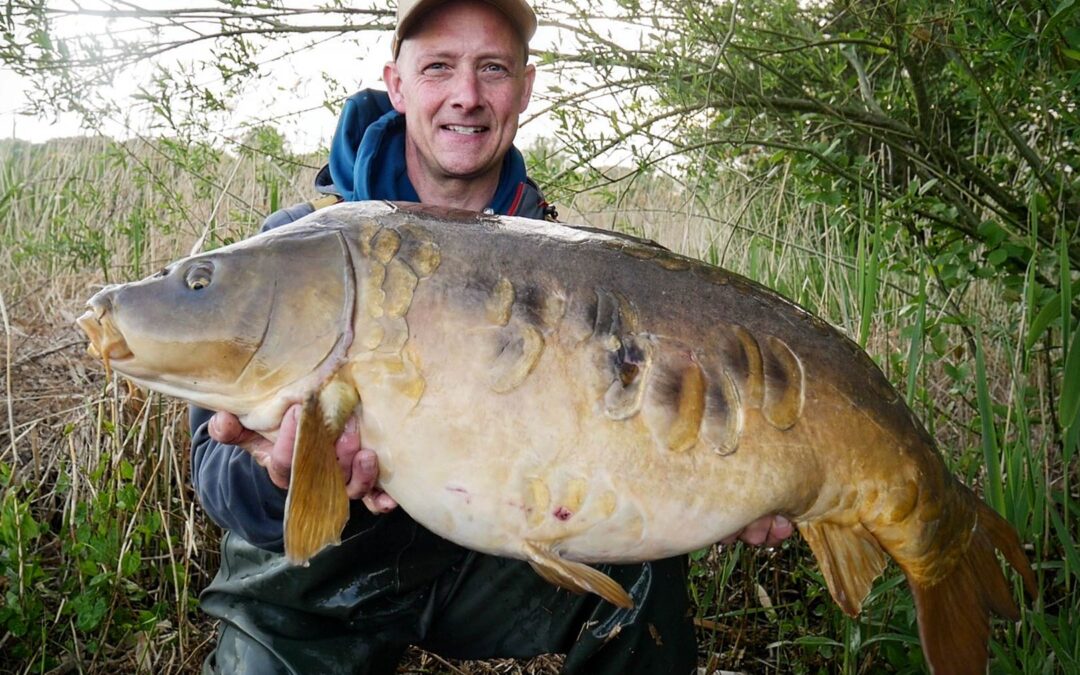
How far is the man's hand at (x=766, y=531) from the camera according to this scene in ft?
5.43

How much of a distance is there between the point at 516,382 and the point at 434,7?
1.44m

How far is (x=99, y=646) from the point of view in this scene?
2.34m

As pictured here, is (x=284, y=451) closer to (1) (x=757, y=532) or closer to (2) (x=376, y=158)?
(1) (x=757, y=532)

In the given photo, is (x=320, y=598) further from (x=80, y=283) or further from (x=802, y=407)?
(x=80, y=283)

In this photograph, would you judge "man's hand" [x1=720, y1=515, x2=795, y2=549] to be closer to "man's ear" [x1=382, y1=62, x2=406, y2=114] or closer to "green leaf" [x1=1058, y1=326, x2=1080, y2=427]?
"green leaf" [x1=1058, y1=326, x2=1080, y2=427]

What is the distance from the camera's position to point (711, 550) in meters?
2.73

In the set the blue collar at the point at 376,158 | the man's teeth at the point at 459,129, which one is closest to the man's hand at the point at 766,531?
the blue collar at the point at 376,158

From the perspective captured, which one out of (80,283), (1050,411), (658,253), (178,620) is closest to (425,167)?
(658,253)

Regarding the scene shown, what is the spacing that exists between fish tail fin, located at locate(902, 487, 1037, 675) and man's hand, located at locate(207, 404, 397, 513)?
0.90 meters

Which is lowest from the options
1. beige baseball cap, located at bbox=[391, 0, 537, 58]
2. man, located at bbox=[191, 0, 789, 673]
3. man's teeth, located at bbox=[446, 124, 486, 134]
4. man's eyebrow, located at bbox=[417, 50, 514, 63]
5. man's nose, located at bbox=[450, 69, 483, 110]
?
man, located at bbox=[191, 0, 789, 673]

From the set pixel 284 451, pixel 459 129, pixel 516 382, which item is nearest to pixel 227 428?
pixel 284 451

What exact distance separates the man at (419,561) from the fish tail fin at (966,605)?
0.30 metres

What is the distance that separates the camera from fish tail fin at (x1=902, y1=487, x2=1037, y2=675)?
5.38 ft

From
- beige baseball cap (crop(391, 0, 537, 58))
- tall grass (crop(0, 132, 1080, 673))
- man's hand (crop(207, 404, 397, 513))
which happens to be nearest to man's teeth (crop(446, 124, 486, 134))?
beige baseball cap (crop(391, 0, 537, 58))
